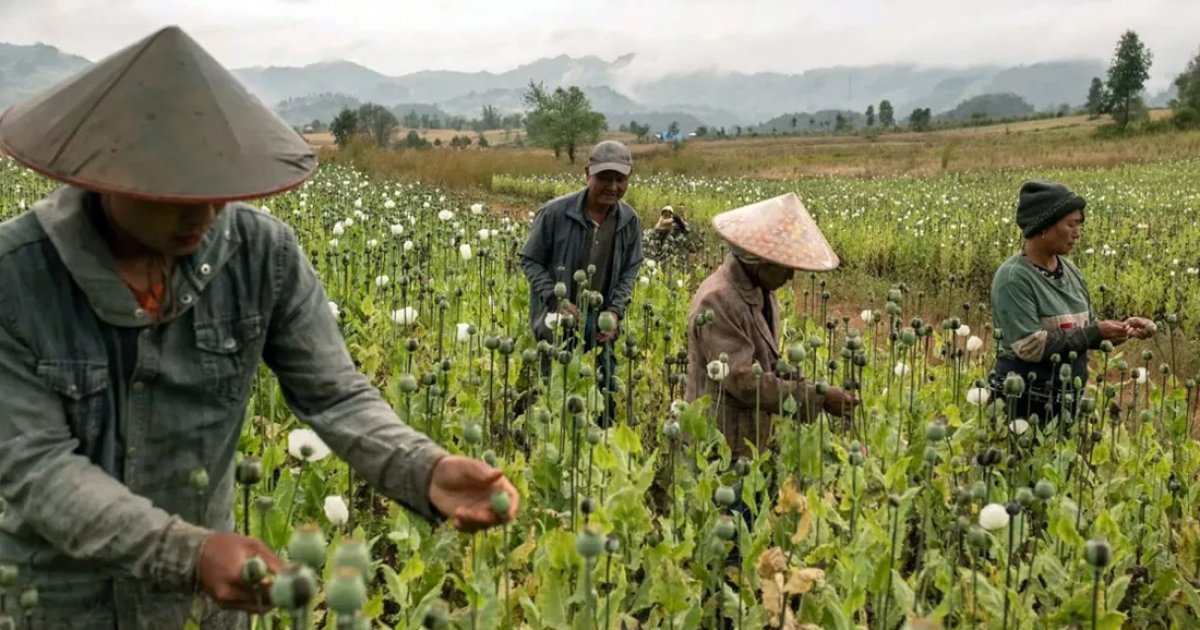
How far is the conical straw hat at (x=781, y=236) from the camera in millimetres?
3580

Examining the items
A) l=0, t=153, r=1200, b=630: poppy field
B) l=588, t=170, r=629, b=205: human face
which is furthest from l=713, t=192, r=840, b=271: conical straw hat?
l=588, t=170, r=629, b=205: human face

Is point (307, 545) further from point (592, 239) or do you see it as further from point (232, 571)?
point (592, 239)

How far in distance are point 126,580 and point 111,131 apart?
0.88 meters

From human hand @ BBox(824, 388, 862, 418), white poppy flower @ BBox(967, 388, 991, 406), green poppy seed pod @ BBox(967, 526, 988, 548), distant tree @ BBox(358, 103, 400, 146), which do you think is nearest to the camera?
green poppy seed pod @ BBox(967, 526, 988, 548)

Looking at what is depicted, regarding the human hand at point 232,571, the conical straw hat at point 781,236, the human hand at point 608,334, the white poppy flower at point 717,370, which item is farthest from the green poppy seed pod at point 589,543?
the human hand at point 608,334

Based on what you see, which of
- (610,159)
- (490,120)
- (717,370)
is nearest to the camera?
(717,370)

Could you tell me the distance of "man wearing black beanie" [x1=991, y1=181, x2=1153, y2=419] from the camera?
14.8 feet

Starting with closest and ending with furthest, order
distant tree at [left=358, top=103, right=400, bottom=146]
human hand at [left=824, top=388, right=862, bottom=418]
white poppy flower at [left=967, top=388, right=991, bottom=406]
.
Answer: human hand at [left=824, top=388, right=862, bottom=418], white poppy flower at [left=967, top=388, right=991, bottom=406], distant tree at [left=358, top=103, right=400, bottom=146]

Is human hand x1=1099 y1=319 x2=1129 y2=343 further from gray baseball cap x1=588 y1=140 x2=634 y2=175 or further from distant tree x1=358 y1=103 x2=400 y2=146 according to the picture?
distant tree x1=358 y1=103 x2=400 y2=146

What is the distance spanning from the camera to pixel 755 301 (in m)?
3.82

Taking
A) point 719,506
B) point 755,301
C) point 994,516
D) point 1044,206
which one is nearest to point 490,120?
point 1044,206

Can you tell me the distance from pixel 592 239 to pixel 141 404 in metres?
3.60

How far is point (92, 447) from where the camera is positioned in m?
1.86

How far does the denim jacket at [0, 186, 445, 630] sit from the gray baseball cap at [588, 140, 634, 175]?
10.6ft
